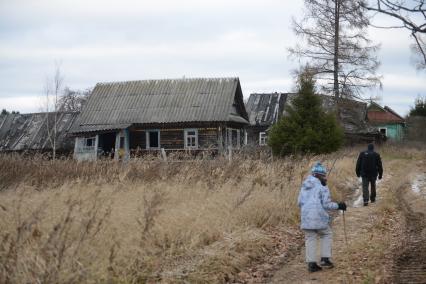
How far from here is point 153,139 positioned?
3672cm

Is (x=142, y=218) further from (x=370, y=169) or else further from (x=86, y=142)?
(x=86, y=142)

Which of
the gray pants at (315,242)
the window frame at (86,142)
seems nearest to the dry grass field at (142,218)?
the gray pants at (315,242)

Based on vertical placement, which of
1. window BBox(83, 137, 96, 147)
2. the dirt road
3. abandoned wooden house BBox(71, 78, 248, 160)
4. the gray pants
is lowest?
the dirt road

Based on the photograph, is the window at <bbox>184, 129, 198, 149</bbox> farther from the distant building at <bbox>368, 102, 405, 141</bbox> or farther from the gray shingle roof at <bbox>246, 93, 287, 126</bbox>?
the distant building at <bbox>368, 102, 405, 141</bbox>

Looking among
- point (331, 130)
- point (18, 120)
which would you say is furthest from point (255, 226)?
point (18, 120)

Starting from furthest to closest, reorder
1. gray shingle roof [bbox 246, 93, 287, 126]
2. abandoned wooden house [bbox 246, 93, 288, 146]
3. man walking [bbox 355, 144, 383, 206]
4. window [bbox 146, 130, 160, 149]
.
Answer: gray shingle roof [bbox 246, 93, 287, 126] → abandoned wooden house [bbox 246, 93, 288, 146] → window [bbox 146, 130, 160, 149] → man walking [bbox 355, 144, 383, 206]

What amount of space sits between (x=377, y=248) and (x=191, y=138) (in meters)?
27.3

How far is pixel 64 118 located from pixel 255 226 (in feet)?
125

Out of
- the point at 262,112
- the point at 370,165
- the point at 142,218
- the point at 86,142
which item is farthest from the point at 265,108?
the point at 142,218

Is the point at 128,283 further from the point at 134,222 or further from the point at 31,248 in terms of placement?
the point at 134,222

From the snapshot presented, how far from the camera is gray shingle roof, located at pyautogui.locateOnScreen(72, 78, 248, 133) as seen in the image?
35.1m

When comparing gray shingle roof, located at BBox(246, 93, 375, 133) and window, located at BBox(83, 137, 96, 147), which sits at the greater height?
gray shingle roof, located at BBox(246, 93, 375, 133)

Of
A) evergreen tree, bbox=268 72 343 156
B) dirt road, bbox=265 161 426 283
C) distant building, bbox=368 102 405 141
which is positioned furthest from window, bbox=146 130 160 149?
distant building, bbox=368 102 405 141

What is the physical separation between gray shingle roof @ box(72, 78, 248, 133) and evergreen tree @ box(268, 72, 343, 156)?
6.42 m
